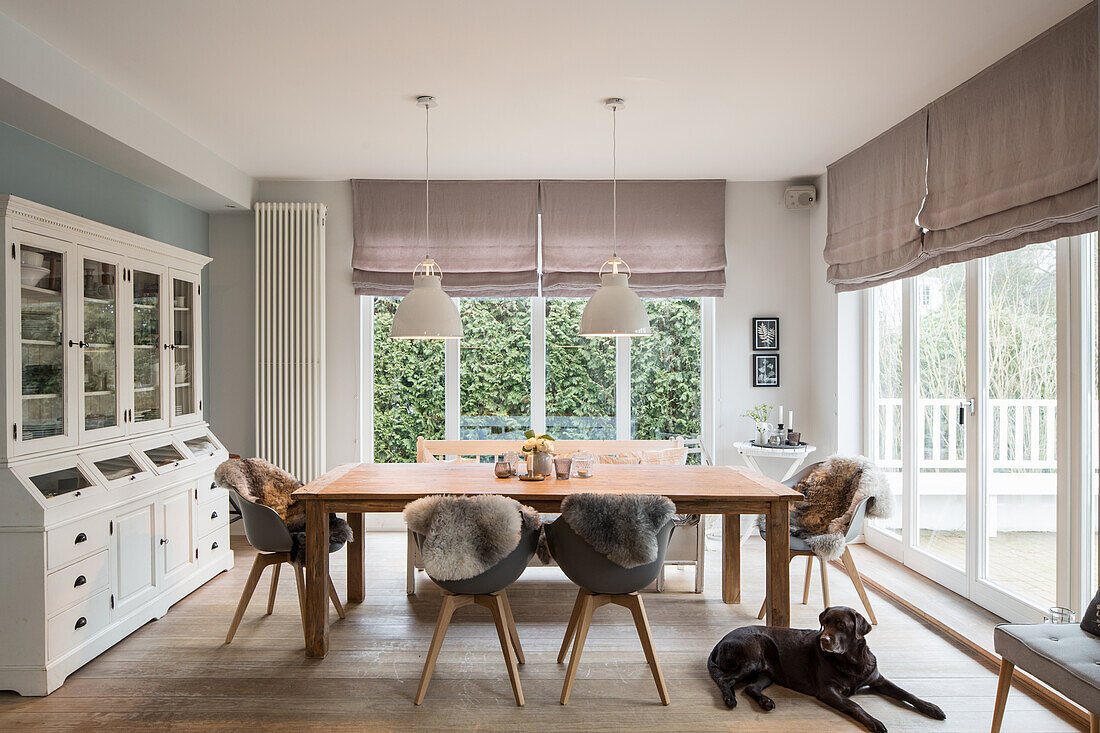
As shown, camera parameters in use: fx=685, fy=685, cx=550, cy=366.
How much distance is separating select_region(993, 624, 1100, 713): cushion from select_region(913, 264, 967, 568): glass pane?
1.62 metres

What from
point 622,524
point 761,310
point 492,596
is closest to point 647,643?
point 622,524

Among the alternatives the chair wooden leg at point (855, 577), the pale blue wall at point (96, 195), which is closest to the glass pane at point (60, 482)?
the pale blue wall at point (96, 195)

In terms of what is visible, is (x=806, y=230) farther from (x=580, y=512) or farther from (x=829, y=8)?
(x=580, y=512)

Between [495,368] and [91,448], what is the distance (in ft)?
9.13

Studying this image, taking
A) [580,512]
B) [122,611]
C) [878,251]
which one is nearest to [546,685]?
[580,512]

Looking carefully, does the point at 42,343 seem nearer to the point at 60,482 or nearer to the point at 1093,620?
the point at 60,482

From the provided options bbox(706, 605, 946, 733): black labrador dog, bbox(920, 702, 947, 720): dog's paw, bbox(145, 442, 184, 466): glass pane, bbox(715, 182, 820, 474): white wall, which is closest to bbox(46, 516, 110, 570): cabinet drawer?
bbox(145, 442, 184, 466): glass pane

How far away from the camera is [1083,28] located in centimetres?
268

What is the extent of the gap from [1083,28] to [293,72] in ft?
11.0

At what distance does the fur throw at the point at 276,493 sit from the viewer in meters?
3.26

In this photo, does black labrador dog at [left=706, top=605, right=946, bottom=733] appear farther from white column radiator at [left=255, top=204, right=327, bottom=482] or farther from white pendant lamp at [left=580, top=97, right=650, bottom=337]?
white column radiator at [left=255, top=204, right=327, bottom=482]

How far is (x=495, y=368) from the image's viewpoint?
5.40 m

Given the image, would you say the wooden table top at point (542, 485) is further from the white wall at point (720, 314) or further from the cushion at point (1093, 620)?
the white wall at point (720, 314)

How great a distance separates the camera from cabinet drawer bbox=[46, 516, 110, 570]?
9.20 ft
